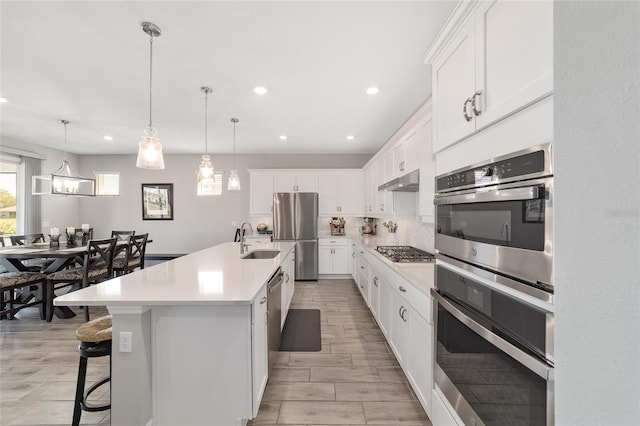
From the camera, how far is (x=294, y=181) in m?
5.54

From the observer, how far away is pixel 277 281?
2.28 metres

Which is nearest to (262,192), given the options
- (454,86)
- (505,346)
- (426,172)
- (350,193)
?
(350,193)

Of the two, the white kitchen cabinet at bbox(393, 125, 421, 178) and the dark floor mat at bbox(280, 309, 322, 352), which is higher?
the white kitchen cabinet at bbox(393, 125, 421, 178)

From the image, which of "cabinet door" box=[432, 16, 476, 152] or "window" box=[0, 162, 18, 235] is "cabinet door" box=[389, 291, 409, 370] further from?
"window" box=[0, 162, 18, 235]

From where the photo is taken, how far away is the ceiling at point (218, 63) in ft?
5.82

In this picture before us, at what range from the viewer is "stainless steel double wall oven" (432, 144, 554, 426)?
0.82 meters

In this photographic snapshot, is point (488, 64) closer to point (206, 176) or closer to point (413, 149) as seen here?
point (413, 149)

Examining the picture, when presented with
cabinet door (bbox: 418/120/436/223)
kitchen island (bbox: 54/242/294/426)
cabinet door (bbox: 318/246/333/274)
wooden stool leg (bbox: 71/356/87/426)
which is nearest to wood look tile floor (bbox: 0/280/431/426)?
wooden stool leg (bbox: 71/356/87/426)

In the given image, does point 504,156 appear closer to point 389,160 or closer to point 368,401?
point 368,401

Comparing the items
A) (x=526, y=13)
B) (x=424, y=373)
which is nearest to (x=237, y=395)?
(x=424, y=373)

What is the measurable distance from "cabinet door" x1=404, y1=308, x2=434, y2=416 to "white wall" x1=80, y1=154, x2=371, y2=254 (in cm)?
456

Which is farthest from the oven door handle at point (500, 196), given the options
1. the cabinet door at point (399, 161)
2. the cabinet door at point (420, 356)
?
the cabinet door at point (399, 161)

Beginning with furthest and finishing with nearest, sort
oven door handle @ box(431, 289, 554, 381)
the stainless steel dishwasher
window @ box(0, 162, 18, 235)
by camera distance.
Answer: window @ box(0, 162, 18, 235) < the stainless steel dishwasher < oven door handle @ box(431, 289, 554, 381)

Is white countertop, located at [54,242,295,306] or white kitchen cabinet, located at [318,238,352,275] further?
white kitchen cabinet, located at [318,238,352,275]
